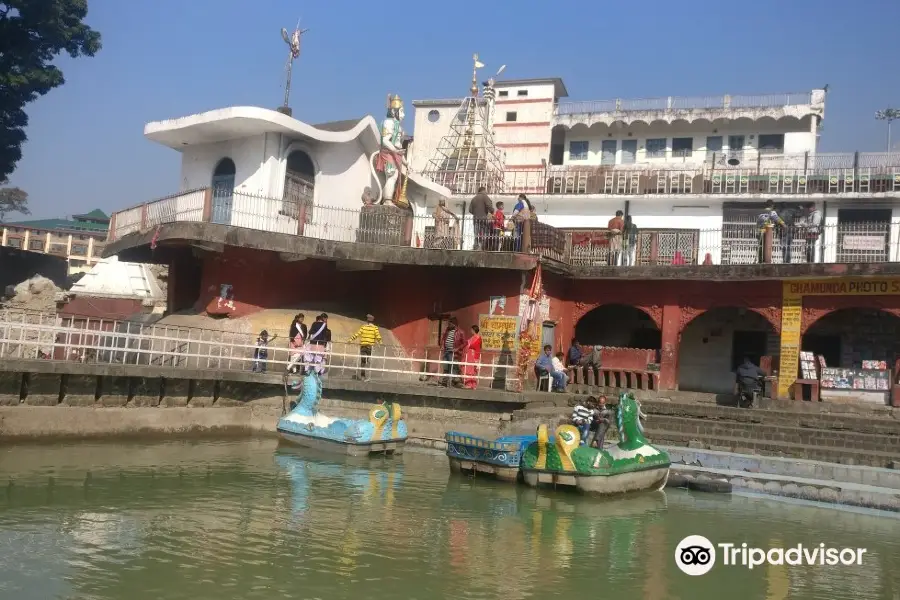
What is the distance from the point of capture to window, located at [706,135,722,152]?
2923cm

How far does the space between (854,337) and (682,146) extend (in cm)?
1106

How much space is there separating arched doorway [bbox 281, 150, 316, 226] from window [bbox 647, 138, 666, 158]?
47.6 feet

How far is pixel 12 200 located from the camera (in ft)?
221

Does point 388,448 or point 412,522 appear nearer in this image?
point 412,522

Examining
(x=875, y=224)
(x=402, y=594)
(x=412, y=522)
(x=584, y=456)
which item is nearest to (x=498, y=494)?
(x=584, y=456)

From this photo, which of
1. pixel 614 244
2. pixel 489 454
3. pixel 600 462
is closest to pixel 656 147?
pixel 614 244

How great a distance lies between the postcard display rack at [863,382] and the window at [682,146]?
1266cm

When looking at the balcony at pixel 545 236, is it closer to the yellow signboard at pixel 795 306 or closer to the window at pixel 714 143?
the yellow signboard at pixel 795 306

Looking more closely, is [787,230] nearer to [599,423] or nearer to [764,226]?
[764,226]

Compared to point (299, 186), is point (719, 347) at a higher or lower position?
lower

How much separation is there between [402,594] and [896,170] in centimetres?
2215

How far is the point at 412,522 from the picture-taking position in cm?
1020

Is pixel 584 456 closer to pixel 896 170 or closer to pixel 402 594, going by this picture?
pixel 402 594

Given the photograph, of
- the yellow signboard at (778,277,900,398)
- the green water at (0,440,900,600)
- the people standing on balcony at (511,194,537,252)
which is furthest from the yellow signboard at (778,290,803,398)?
the green water at (0,440,900,600)
